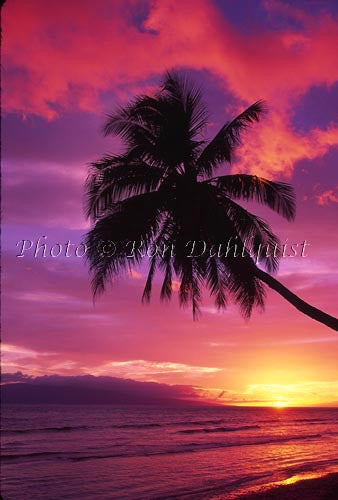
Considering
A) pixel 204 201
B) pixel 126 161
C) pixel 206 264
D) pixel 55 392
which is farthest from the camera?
pixel 55 392

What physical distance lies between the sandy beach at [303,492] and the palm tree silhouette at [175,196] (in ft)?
13.6

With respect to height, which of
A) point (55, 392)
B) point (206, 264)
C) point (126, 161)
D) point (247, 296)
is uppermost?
point (126, 161)

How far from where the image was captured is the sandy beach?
9477 mm

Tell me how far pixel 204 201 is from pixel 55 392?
420ft

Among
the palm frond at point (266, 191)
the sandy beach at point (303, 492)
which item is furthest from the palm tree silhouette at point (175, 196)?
the sandy beach at point (303, 492)

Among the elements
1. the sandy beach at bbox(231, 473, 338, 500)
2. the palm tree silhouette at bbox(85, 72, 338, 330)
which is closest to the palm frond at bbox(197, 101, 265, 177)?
the palm tree silhouette at bbox(85, 72, 338, 330)

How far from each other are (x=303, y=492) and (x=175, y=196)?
7.12 m

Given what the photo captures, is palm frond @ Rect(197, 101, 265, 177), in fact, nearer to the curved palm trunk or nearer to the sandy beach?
the curved palm trunk

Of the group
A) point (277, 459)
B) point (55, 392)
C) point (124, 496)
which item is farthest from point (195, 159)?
point (55, 392)

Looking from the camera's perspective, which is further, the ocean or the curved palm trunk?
the ocean

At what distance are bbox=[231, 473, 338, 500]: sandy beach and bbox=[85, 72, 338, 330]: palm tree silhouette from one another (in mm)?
4154

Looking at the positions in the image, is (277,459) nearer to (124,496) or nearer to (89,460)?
(89,460)

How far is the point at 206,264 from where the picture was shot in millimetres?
13383

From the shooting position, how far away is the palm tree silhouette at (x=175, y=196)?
1162 centimetres
